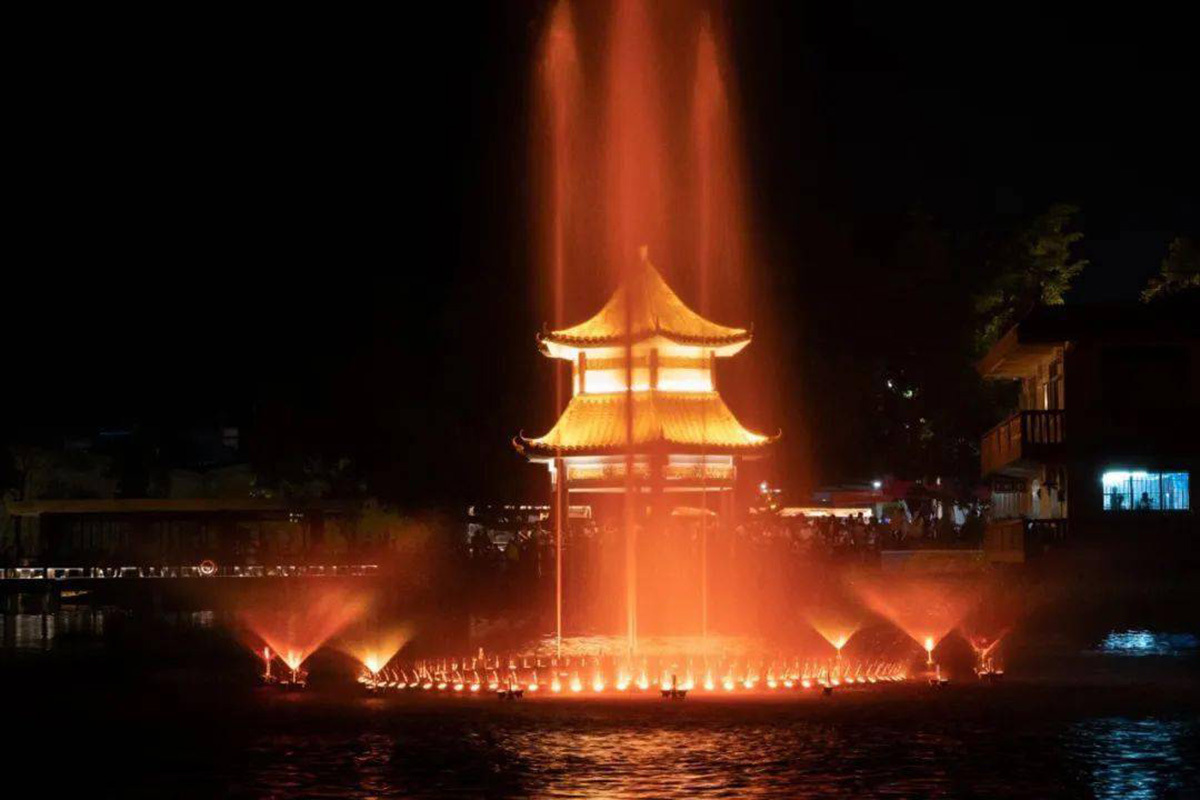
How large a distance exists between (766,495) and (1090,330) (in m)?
14.9

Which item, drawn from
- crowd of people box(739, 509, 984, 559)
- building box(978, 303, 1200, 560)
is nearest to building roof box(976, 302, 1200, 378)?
building box(978, 303, 1200, 560)

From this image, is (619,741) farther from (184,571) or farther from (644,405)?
(184,571)

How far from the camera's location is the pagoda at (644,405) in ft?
139

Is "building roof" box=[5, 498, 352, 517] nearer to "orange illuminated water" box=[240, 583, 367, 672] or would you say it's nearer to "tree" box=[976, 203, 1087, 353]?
"orange illuminated water" box=[240, 583, 367, 672]

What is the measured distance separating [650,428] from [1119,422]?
706 inches

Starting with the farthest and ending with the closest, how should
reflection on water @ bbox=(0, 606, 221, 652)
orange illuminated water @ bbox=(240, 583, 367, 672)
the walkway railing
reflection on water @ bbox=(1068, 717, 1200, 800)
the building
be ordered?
the walkway railing → the building → reflection on water @ bbox=(0, 606, 221, 652) → orange illuminated water @ bbox=(240, 583, 367, 672) → reflection on water @ bbox=(1068, 717, 1200, 800)

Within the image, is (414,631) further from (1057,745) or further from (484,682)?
(1057,745)

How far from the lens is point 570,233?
5806 cm

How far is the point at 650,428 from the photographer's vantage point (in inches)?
1655

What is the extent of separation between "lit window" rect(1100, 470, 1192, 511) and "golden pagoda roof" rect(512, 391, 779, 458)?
47.3ft

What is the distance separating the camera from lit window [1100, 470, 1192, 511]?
52688mm

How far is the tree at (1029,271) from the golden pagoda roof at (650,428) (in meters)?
36.4

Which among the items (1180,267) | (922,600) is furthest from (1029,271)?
(922,600)

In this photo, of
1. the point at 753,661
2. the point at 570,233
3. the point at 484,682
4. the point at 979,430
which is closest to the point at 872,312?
the point at 979,430
